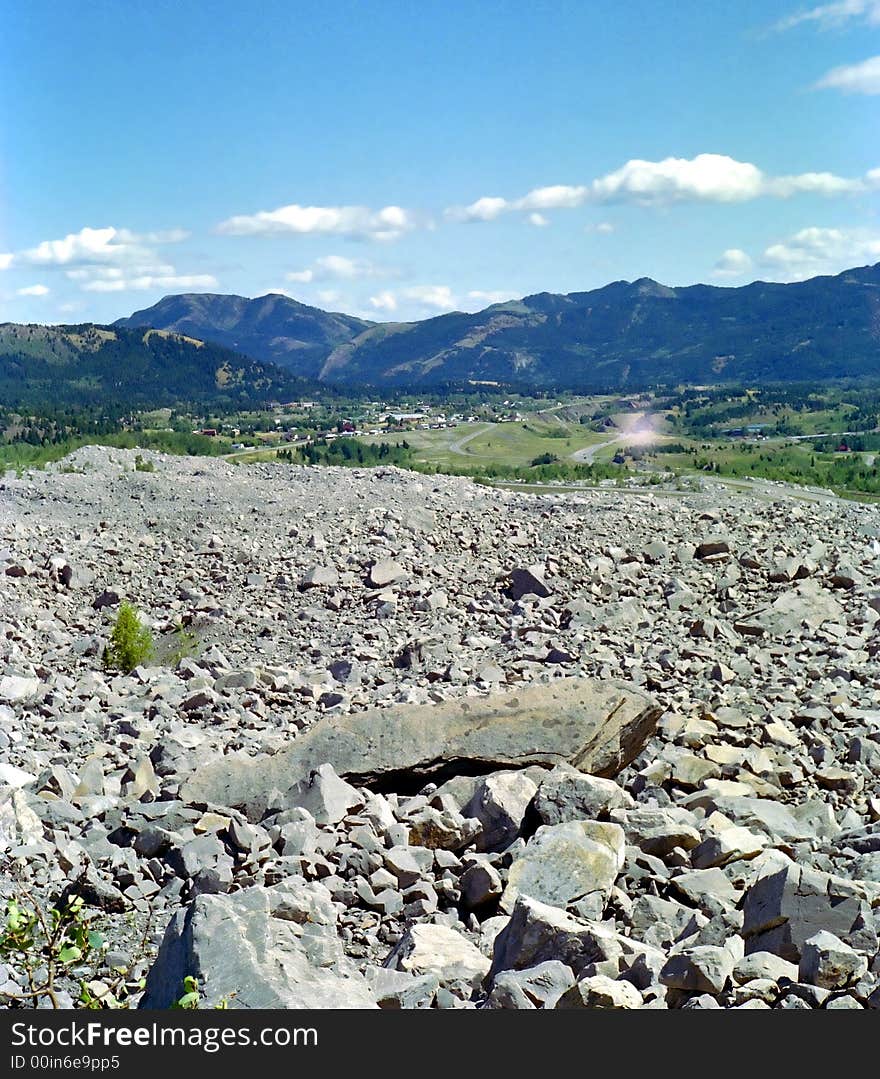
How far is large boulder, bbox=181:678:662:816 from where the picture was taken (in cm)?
1229

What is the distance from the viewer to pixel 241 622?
78.0 feet

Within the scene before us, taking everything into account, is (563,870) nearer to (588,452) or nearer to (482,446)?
(482,446)

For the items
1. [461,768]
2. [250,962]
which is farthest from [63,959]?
[461,768]

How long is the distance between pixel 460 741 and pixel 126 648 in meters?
10.6

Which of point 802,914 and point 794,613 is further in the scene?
point 794,613

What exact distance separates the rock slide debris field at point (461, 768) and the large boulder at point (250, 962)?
1.1 inches

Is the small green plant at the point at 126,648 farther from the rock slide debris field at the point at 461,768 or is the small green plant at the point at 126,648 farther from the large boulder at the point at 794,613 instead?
the large boulder at the point at 794,613

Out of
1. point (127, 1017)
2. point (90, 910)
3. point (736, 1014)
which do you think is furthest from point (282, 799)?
point (736, 1014)

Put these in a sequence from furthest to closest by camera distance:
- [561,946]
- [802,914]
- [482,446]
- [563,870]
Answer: [482,446] < [563,870] < [802,914] < [561,946]

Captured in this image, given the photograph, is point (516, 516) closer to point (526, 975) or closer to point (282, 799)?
point (282, 799)

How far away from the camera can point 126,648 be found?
2053 cm

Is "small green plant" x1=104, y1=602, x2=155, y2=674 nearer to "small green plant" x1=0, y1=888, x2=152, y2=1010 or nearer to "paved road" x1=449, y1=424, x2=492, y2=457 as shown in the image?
"small green plant" x1=0, y1=888, x2=152, y2=1010

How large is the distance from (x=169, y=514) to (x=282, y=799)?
24.2 metres

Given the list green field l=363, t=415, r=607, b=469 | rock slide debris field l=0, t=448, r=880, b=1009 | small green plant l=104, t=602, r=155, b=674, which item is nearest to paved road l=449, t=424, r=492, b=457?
green field l=363, t=415, r=607, b=469
